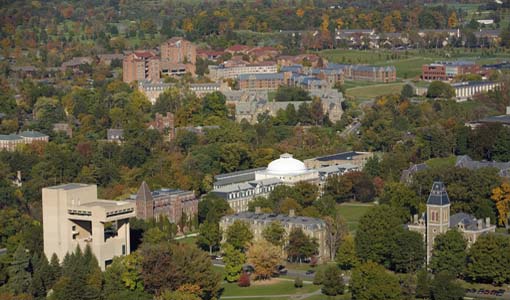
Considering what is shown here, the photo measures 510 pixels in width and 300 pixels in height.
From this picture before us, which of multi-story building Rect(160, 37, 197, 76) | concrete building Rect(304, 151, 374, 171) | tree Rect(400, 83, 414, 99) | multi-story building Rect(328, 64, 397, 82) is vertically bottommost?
concrete building Rect(304, 151, 374, 171)

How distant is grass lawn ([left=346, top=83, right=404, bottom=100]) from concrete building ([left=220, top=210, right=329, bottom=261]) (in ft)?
89.2

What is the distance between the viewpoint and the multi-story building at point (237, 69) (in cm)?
6938

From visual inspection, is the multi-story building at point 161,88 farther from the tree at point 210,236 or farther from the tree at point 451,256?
the tree at point 451,256

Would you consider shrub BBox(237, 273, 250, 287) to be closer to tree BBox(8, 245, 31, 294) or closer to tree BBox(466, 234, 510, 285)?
tree BBox(8, 245, 31, 294)

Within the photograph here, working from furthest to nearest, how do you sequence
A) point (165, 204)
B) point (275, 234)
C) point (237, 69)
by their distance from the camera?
point (237, 69)
point (165, 204)
point (275, 234)

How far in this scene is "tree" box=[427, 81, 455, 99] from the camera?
61.2 m

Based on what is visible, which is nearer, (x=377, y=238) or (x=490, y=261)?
(x=490, y=261)

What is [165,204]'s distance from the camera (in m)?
39.5

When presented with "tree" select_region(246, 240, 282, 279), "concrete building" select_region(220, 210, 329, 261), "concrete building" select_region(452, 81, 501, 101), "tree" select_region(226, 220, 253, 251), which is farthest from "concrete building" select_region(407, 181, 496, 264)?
"concrete building" select_region(452, 81, 501, 101)

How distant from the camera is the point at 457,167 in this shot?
133ft

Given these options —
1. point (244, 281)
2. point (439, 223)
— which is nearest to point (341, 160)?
point (439, 223)

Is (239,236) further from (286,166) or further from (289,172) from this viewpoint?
(286,166)

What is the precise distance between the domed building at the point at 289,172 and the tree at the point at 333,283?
37.0ft

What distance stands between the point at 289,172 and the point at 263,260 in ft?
34.8
